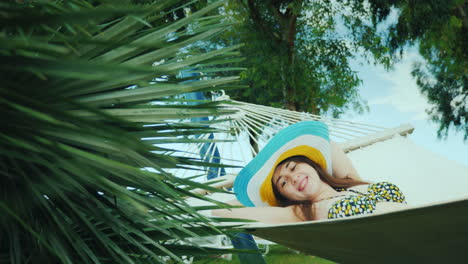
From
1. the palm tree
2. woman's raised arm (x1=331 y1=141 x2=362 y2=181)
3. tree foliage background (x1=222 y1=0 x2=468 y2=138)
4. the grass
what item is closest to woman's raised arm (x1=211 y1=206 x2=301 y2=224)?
woman's raised arm (x1=331 y1=141 x2=362 y2=181)

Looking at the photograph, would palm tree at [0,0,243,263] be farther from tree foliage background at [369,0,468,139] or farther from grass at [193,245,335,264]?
tree foliage background at [369,0,468,139]

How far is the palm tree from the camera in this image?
47cm

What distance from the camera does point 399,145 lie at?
2385 millimetres

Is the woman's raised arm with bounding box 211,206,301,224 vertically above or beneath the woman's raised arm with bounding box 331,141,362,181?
beneath

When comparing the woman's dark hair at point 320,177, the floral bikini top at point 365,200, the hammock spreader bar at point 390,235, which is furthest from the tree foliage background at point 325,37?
the hammock spreader bar at point 390,235

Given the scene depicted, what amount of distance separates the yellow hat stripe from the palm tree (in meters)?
1.02

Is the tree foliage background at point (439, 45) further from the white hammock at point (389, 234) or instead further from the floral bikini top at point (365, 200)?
the floral bikini top at point (365, 200)

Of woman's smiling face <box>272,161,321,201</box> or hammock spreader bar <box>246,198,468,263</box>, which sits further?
woman's smiling face <box>272,161,321,201</box>

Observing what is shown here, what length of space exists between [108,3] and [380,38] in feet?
19.9

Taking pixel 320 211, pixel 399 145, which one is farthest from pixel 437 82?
pixel 320 211

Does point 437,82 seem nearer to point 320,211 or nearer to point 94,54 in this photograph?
point 320,211

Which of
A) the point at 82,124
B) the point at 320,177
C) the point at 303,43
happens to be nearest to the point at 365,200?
the point at 320,177

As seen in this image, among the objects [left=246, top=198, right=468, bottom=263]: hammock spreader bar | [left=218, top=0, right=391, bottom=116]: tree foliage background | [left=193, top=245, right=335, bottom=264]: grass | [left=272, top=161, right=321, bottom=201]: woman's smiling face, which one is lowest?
[left=193, top=245, right=335, bottom=264]: grass

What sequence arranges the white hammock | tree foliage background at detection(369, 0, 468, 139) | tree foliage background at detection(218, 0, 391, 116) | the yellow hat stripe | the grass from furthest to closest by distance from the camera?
1. tree foliage background at detection(218, 0, 391, 116)
2. tree foliage background at detection(369, 0, 468, 139)
3. the grass
4. the yellow hat stripe
5. the white hammock
